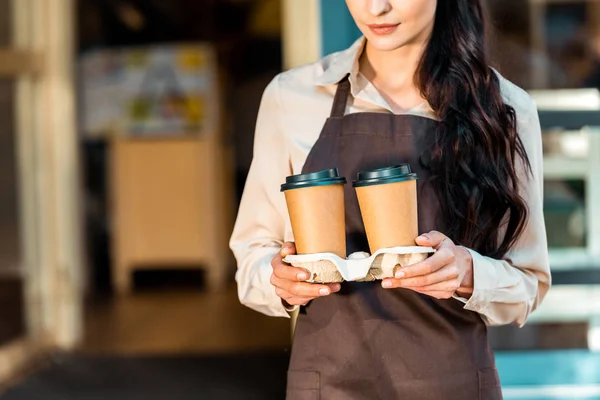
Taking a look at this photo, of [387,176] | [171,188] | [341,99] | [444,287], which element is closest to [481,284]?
[444,287]

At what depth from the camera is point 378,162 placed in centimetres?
134

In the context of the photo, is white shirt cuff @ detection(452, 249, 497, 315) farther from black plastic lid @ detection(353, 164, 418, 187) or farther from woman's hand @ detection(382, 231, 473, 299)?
black plastic lid @ detection(353, 164, 418, 187)

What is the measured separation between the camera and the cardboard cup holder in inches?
44.8

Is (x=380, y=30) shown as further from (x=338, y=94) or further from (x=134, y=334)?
(x=134, y=334)

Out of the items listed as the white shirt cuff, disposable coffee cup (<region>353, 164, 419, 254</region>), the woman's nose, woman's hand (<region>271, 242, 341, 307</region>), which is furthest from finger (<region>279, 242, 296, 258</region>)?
the woman's nose

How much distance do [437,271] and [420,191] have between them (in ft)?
0.73

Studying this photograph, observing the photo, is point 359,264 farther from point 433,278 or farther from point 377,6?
point 377,6

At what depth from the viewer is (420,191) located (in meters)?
1.34

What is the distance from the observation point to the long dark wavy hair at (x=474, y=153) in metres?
1.32

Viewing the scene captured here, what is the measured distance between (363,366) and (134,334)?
3.54 meters

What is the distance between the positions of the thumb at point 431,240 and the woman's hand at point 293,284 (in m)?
0.12

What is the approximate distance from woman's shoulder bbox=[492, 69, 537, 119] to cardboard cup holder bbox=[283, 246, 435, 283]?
1.09 ft

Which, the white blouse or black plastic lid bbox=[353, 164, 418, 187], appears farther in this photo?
the white blouse

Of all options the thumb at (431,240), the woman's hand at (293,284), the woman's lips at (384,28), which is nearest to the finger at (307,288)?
the woman's hand at (293,284)
